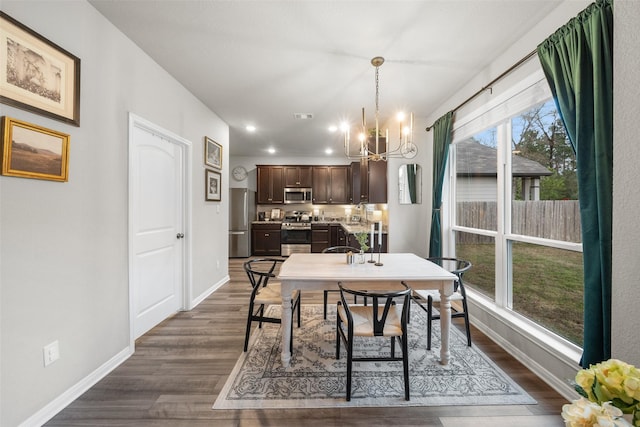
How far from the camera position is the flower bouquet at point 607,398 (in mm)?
555

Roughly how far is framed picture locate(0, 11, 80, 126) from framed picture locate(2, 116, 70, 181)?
110mm

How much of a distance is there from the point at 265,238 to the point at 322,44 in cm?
A: 493

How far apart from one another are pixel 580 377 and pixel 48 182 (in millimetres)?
Answer: 2508

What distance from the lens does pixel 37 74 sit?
59.3 inches

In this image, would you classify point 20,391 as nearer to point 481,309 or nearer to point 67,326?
point 67,326

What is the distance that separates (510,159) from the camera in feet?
8.08

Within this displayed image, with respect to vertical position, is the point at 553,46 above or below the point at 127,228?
above

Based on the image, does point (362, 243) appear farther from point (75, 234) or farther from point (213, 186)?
point (213, 186)

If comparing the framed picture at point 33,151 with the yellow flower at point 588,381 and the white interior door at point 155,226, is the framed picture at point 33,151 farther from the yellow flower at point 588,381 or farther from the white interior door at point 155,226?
the yellow flower at point 588,381

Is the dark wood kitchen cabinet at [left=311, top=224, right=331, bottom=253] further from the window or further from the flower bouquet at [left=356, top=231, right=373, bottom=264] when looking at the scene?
the flower bouquet at [left=356, top=231, right=373, bottom=264]

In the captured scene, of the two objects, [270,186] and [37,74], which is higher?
[37,74]

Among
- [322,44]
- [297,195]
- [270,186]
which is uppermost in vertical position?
[322,44]

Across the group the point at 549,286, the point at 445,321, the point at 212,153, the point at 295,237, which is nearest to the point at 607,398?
the point at 445,321

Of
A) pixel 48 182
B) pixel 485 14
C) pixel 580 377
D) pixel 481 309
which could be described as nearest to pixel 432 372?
pixel 481 309
